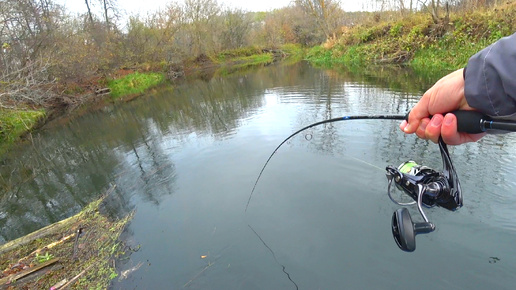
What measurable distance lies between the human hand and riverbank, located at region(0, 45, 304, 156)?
13598 millimetres

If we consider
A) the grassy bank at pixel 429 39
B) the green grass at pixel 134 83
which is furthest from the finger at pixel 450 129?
the green grass at pixel 134 83

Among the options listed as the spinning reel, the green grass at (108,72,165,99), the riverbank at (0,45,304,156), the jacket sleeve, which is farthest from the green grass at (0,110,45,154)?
the jacket sleeve

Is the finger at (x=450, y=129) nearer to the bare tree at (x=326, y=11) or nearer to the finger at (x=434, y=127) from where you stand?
the finger at (x=434, y=127)

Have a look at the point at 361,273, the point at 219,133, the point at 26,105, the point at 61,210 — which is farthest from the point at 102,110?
the point at 361,273

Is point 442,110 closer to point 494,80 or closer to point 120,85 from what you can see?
point 494,80

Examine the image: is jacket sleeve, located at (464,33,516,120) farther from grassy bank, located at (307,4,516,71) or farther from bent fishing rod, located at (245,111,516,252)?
grassy bank, located at (307,4,516,71)

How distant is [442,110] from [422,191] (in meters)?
0.62

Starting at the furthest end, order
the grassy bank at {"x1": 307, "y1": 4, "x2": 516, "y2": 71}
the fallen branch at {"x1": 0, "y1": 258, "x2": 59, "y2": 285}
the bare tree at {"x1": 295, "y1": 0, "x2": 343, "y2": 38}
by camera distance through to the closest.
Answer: the bare tree at {"x1": 295, "y1": 0, "x2": 343, "y2": 38}
the grassy bank at {"x1": 307, "y1": 4, "x2": 516, "y2": 71}
the fallen branch at {"x1": 0, "y1": 258, "x2": 59, "y2": 285}

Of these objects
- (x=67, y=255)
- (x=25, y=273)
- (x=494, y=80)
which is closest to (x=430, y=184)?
(x=494, y=80)

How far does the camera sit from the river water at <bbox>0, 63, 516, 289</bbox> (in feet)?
10.7

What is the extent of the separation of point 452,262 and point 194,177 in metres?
4.70

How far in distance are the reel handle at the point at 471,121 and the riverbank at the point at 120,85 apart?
13.8 meters

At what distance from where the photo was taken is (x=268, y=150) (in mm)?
6836

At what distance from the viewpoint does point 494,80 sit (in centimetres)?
129
